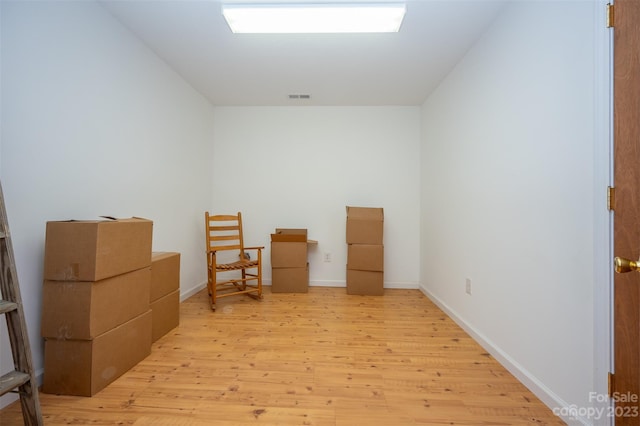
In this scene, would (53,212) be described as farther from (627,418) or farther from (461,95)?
(461,95)

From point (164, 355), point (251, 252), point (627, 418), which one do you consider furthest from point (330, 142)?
point (627, 418)

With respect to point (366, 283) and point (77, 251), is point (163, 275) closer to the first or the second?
point (77, 251)

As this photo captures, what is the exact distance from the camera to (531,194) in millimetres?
1431

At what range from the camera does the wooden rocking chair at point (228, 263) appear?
2.61m

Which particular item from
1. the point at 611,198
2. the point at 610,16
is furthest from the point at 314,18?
the point at 611,198

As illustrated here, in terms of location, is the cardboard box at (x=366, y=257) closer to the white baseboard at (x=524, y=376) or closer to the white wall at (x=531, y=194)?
the white wall at (x=531, y=194)

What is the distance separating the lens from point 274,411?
4.12 feet

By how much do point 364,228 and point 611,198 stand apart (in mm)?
2132

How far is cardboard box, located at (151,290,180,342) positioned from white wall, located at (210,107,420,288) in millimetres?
1330

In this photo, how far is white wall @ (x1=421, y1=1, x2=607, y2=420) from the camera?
1136mm

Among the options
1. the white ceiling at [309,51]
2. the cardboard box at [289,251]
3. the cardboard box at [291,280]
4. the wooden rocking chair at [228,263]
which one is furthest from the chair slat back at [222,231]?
the white ceiling at [309,51]

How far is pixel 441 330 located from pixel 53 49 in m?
3.21

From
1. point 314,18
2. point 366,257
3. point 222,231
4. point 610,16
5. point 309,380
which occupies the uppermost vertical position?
point 314,18

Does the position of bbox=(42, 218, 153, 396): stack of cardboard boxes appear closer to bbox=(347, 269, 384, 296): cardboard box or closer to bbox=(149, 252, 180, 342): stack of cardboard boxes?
bbox=(149, 252, 180, 342): stack of cardboard boxes
